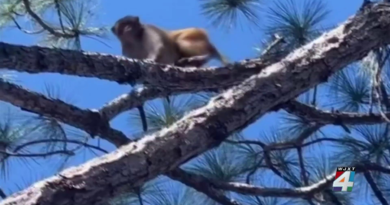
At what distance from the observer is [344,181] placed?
179cm

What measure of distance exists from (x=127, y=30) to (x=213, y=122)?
4.80 ft

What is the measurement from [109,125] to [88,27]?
1.64ft

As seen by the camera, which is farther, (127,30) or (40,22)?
(127,30)

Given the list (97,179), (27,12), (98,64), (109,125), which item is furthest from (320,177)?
(97,179)

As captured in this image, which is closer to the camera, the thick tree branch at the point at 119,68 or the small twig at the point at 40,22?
the thick tree branch at the point at 119,68

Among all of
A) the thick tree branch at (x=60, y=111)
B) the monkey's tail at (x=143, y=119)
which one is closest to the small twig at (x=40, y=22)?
the monkey's tail at (x=143, y=119)

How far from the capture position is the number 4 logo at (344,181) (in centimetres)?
177

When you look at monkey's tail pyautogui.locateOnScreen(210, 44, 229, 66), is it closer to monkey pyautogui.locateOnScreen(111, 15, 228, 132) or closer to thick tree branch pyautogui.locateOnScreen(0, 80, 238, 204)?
monkey pyautogui.locateOnScreen(111, 15, 228, 132)

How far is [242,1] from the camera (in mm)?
2199

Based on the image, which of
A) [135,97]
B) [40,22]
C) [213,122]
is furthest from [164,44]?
[213,122]

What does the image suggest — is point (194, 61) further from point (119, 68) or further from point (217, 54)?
point (119, 68)

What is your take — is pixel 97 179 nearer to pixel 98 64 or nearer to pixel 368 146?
Answer: pixel 98 64

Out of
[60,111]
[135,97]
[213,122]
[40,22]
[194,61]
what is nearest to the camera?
[213,122]

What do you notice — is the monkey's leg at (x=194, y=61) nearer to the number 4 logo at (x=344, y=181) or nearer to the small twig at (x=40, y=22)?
the small twig at (x=40, y=22)
